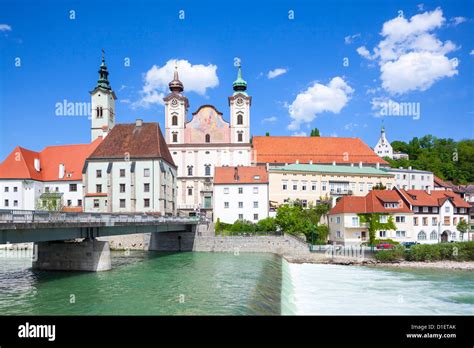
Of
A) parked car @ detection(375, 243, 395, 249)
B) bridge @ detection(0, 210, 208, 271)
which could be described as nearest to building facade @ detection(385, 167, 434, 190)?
parked car @ detection(375, 243, 395, 249)

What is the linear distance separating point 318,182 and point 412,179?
1067 inches

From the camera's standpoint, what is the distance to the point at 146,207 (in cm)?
5825

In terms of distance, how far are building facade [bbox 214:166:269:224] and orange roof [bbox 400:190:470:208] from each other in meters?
19.5

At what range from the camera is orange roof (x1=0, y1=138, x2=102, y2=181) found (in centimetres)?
6631

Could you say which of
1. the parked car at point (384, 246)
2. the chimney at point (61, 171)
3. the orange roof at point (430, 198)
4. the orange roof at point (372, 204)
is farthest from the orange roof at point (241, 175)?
the chimney at point (61, 171)

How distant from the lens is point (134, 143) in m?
60.2

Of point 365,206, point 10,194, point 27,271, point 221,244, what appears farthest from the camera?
point 10,194

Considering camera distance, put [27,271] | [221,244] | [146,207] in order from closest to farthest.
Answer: [27,271]
[221,244]
[146,207]

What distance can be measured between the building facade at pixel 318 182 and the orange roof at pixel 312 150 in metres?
7.27

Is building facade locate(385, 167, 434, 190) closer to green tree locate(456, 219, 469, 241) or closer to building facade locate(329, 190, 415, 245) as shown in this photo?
green tree locate(456, 219, 469, 241)

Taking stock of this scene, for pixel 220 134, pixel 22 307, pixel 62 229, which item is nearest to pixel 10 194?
pixel 220 134

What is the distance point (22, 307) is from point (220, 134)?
5579cm

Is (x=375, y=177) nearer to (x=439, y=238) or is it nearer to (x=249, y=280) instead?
(x=439, y=238)

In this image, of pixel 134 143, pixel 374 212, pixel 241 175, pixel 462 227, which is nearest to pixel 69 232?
pixel 134 143
